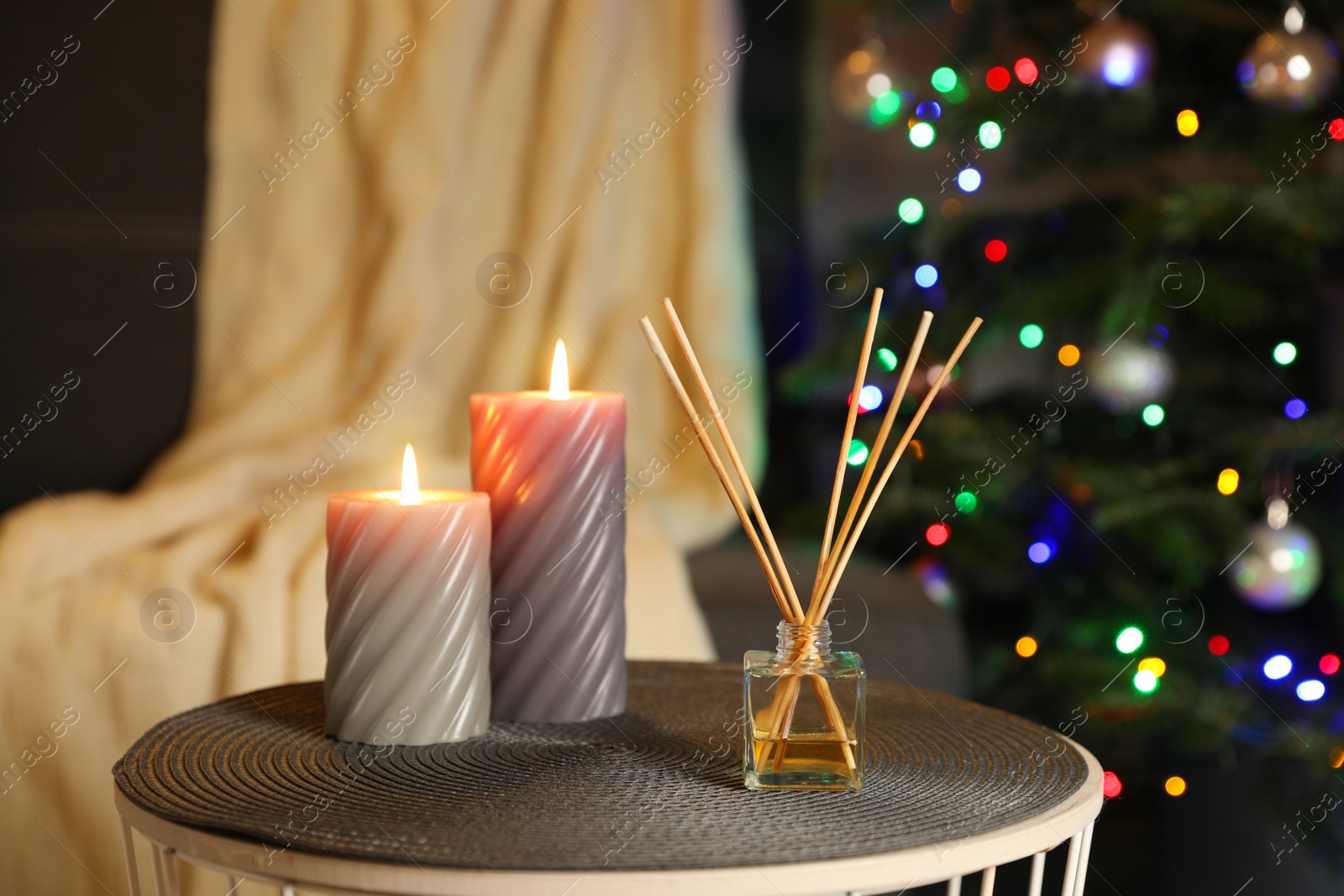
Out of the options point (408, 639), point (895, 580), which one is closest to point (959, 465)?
point (895, 580)

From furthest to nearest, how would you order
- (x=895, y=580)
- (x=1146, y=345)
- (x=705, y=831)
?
(x=895, y=580) → (x=1146, y=345) → (x=705, y=831)

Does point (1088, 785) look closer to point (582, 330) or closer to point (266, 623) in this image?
point (266, 623)

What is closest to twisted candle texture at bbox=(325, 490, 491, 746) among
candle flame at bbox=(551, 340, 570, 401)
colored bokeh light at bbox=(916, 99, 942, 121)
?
candle flame at bbox=(551, 340, 570, 401)

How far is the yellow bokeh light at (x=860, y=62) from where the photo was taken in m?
1.60

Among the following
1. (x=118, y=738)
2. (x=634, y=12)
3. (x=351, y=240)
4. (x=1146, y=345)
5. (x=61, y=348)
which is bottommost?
(x=118, y=738)

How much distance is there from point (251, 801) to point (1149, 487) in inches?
43.4

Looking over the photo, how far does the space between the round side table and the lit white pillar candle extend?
2cm

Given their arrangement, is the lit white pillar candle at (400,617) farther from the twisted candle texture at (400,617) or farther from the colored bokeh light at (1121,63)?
the colored bokeh light at (1121,63)

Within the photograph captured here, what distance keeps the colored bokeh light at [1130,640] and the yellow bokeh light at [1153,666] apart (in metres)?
0.02

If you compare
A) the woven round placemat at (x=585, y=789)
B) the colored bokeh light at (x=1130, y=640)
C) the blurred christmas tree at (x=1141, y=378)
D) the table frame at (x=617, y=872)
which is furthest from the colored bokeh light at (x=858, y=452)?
the table frame at (x=617, y=872)

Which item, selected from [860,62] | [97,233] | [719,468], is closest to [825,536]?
[719,468]

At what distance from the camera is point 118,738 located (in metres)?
1.29

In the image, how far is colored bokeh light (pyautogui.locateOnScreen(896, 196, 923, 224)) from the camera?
5.10 ft

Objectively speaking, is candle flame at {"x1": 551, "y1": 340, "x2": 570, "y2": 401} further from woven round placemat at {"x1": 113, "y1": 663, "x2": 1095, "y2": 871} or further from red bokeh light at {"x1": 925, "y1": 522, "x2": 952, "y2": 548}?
red bokeh light at {"x1": 925, "y1": 522, "x2": 952, "y2": 548}
